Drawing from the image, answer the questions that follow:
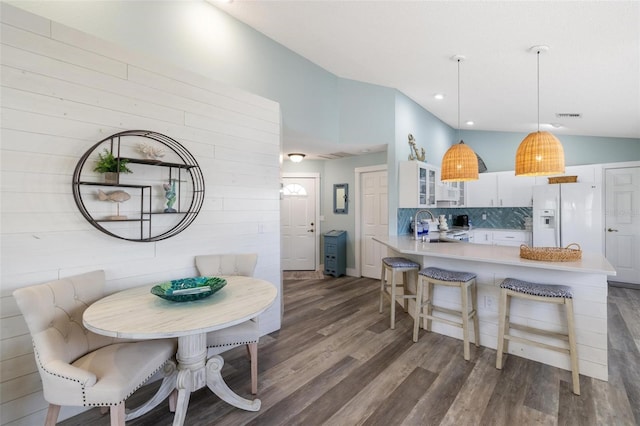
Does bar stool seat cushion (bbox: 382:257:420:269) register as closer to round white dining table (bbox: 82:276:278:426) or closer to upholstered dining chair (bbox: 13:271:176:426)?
round white dining table (bbox: 82:276:278:426)

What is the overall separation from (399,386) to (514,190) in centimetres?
484

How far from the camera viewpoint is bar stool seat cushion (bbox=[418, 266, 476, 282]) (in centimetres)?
268

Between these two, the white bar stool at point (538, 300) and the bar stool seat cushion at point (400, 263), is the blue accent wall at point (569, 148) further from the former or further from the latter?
the white bar stool at point (538, 300)

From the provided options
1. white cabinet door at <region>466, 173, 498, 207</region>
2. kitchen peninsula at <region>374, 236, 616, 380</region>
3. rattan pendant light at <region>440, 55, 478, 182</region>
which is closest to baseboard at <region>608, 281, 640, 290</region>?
white cabinet door at <region>466, 173, 498, 207</region>

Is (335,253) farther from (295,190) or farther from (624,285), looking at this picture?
(624,285)

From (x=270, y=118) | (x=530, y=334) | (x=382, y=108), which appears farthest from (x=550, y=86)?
(x=270, y=118)

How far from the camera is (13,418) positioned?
1.66 metres

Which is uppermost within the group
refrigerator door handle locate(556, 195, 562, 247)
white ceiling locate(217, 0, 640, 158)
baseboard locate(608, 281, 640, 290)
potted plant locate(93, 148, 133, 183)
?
white ceiling locate(217, 0, 640, 158)

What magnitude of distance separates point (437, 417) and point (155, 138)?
113 inches

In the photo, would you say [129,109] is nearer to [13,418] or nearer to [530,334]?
[13,418]

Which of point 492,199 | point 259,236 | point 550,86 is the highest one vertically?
point 550,86

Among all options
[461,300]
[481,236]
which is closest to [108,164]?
[461,300]

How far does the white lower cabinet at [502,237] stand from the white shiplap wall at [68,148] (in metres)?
5.09

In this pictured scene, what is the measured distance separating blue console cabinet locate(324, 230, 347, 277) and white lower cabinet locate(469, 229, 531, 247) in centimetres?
253
